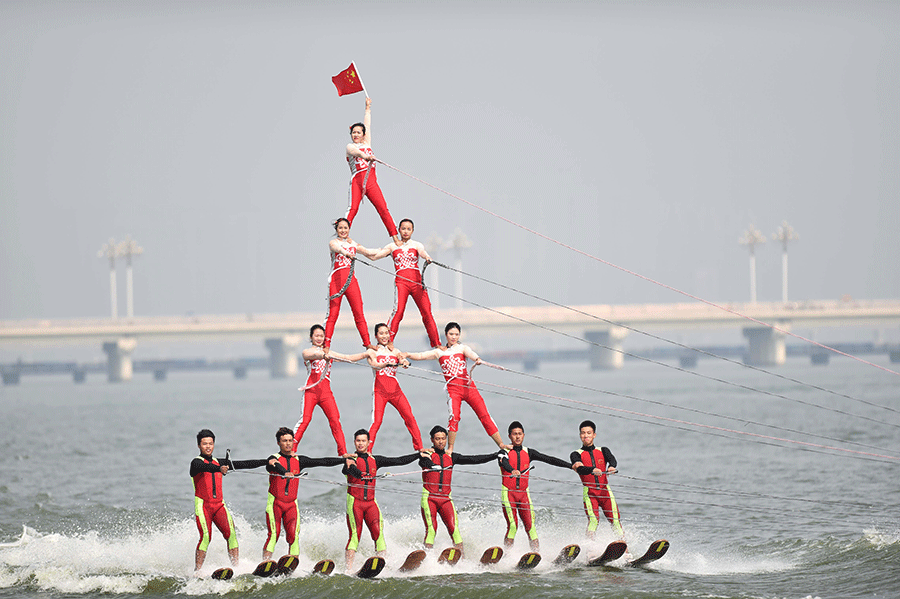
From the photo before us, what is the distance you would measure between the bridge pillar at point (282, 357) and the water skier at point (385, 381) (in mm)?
100356

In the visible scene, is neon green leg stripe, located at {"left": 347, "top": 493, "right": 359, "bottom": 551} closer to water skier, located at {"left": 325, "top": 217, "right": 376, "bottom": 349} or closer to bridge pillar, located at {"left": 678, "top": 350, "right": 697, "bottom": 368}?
water skier, located at {"left": 325, "top": 217, "right": 376, "bottom": 349}

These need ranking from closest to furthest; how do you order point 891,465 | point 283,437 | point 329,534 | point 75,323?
1. point 283,437
2. point 329,534
3. point 891,465
4. point 75,323

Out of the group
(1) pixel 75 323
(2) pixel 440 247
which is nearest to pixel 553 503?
(1) pixel 75 323

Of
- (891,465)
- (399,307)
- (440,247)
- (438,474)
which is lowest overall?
(891,465)

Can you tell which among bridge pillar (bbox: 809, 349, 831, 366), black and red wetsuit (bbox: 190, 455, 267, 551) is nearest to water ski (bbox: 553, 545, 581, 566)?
black and red wetsuit (bbox: 190, 455, 267, 551)

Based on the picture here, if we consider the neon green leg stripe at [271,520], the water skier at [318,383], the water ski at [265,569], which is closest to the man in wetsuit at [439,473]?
the water skier at [318,383]

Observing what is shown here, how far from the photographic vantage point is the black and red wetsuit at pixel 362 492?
1794 centimetres

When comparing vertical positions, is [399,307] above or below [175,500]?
above

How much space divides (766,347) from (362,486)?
108831 mm

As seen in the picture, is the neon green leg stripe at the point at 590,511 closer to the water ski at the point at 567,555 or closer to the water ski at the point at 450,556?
the water ski at the point at 567,555

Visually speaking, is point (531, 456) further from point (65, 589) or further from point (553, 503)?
point (553, 503)

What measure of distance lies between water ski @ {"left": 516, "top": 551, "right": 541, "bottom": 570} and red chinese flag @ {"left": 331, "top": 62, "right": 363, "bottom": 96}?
8773mm

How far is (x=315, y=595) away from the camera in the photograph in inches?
727

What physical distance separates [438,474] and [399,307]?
116 inches
